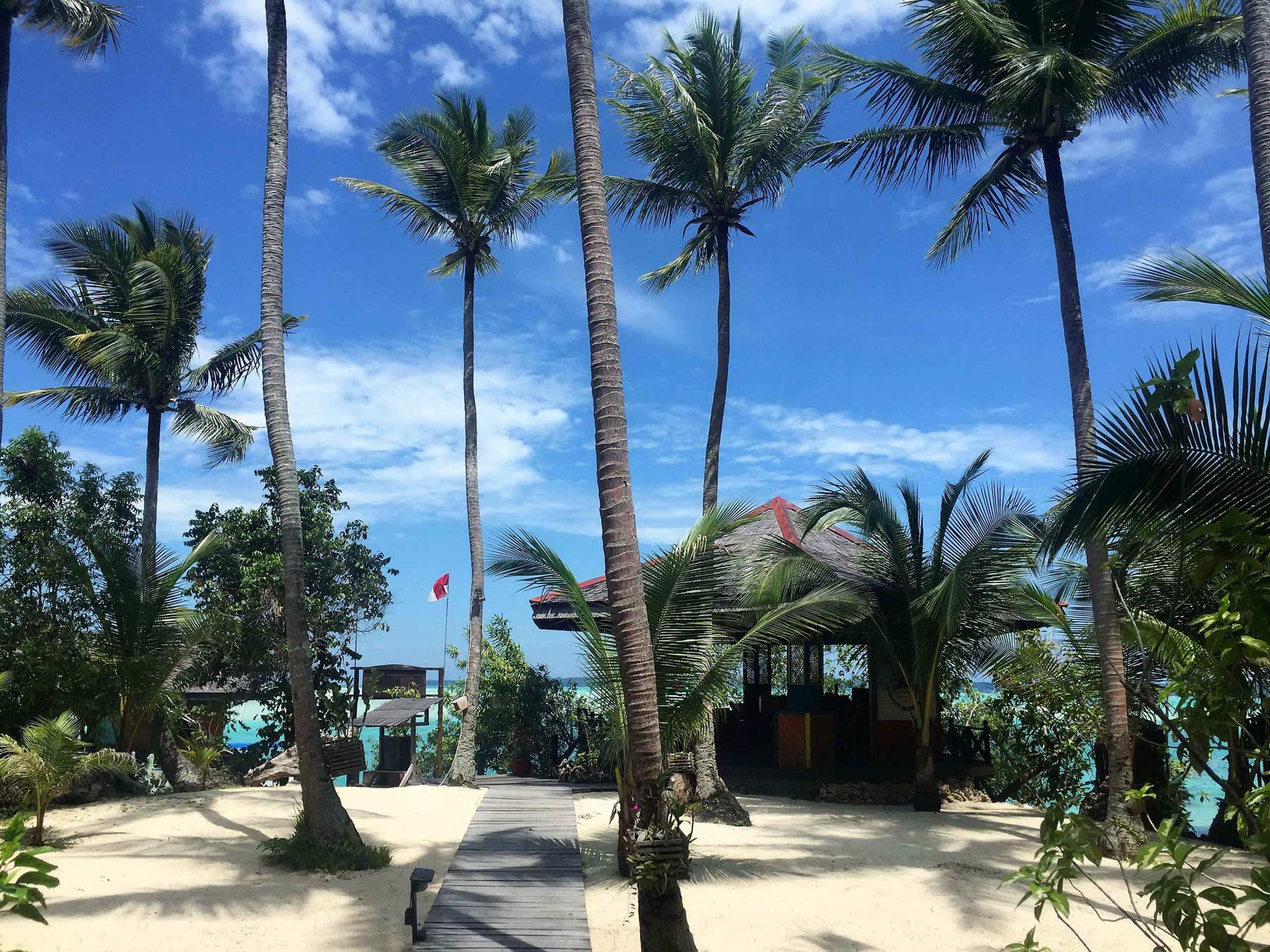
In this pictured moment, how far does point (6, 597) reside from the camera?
11984mm

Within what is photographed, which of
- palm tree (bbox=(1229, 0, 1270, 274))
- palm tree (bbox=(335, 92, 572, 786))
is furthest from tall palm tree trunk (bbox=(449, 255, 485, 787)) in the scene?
palm tree (bbox=(1229, 0, 1270, 274))

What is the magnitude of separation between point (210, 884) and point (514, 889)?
2.59 metres

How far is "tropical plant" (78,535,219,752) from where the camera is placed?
12.5 metres

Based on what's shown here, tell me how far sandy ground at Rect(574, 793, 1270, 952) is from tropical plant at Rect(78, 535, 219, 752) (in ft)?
21.7

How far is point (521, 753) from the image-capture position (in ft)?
51.1

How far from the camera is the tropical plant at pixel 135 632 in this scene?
40.9 feet

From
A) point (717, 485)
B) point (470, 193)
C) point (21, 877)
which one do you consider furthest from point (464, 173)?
point (21, 877)

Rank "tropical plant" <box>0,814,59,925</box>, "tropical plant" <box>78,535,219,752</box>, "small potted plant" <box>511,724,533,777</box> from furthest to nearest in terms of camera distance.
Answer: "small potted plant" <box>511,724,533,777</box> < "tropical plant" <box>78,535,219,752</box> < "tropical plant" <box>0,814,59,925</box>

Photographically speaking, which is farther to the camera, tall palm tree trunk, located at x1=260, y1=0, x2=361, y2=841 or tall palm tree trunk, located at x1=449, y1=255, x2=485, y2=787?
tall palm tree trunk, located at x1=449, y1=255, x2=485, y2=787

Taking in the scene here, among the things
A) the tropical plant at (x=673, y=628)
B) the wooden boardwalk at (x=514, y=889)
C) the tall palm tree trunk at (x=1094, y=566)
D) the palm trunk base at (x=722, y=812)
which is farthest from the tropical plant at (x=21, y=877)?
the tall palm tree trunk at (x=1094, y=566)

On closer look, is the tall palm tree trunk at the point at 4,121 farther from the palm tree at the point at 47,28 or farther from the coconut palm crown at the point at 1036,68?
the coconut palm crown at the point at 1036,68

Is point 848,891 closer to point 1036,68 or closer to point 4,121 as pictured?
point 1036,68

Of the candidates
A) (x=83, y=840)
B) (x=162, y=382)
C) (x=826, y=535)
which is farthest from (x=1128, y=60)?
(x=162, y=382)

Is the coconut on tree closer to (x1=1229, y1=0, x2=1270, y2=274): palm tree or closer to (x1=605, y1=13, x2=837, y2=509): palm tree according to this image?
(x1=605, y1=13, x2=837, y2=509): palm tree
